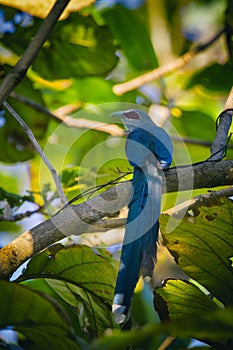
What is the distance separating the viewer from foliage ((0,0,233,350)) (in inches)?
59.6

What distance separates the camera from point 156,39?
181 inches

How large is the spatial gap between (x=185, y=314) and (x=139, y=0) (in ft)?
10.1

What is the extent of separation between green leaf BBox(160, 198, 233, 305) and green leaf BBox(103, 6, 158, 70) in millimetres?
2129

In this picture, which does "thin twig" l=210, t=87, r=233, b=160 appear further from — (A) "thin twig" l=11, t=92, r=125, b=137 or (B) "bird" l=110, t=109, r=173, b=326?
(A) "thin twig" l=11, t=92, r=125, b=137

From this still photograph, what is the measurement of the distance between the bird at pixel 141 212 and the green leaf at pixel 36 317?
0.50 m

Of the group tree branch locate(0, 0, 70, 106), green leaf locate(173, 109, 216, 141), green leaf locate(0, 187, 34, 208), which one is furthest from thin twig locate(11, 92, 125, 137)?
tree branch locate(0, 0, 70, 106)

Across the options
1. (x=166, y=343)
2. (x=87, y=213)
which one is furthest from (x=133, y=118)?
(x=166, y=343)

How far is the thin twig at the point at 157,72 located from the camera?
4.15 meters

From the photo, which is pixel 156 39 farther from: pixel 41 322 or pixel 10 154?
pixel 41 322

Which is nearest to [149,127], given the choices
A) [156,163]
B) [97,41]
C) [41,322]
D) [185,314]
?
[156,163]

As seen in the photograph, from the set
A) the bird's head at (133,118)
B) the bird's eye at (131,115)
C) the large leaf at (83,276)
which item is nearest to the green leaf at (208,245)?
the large leaf at (83,276)

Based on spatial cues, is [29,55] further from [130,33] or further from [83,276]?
[130,33]

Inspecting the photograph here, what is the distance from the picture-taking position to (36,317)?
145 centimetres

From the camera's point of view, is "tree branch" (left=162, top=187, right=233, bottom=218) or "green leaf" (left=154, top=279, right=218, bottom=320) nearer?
"green leaf" (left=154, top=279, right=218, bottom=320)
